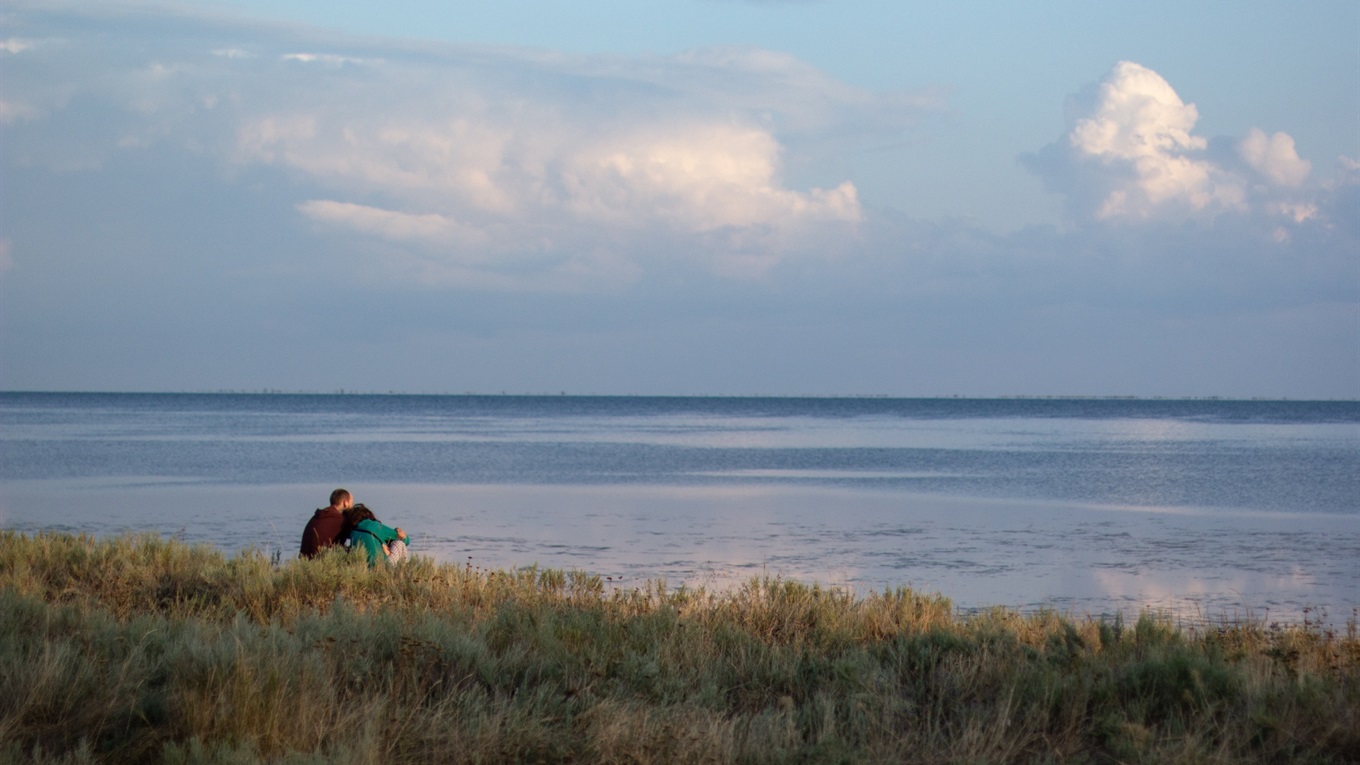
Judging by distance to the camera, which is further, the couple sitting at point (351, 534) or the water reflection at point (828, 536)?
the water reflection at point (828, 536)

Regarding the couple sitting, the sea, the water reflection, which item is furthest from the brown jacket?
the water reflection

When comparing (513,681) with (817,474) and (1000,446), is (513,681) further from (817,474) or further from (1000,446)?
(1000,446)

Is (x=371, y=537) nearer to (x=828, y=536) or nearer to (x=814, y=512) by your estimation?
(x=828, y=536)

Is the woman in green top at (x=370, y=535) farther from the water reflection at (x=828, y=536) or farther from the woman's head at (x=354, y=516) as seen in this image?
the water reflection at (x=828, y=536)

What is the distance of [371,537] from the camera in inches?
523

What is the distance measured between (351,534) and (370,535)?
0.27 metres

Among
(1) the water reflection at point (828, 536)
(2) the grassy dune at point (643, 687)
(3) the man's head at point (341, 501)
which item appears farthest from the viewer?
(1) the water reflection at point (828, 536)

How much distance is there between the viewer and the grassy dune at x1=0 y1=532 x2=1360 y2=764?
6508mm

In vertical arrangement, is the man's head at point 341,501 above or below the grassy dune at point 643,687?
above

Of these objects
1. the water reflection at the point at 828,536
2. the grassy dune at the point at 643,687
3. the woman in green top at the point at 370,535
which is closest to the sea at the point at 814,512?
the water reflection at the point at 828,536

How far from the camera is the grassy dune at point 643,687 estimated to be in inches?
256

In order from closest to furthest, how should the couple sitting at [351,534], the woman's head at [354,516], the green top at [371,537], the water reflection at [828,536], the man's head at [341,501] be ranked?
1. the green top at [371,537]
2. the couple sitting at [351,534]
3. the woman's head at [354,516]
4. the man's head at [341,501]
5. the water reflection at [828,536]

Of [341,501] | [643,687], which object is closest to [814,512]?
[341,501]

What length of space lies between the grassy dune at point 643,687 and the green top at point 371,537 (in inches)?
88.8
